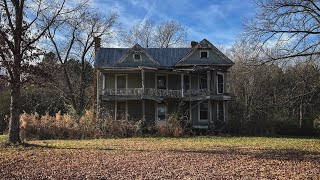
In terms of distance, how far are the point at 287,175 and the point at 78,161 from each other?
22.9ft

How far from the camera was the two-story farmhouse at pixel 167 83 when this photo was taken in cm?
3322

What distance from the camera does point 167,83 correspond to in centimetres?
3528

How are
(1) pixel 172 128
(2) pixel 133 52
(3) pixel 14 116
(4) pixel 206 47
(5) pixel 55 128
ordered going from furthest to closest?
(4) pixel 206 47
(2) pixel 133 52
(1) pixel 172 128
(5) pixel 55 128
(3) pixel 14 116

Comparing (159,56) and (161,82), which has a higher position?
(159,56)

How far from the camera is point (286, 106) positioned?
18.5 m

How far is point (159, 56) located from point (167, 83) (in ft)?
9.88

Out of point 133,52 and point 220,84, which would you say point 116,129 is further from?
point 220,84

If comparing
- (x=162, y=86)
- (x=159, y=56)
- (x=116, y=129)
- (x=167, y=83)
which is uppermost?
(x=159, y=56)

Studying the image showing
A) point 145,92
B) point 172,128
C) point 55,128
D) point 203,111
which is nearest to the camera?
point 55,128

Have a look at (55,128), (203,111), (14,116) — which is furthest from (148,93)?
(14,116)

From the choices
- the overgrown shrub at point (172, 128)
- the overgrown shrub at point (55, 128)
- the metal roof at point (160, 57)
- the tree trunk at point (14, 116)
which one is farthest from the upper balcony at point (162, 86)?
the tree trunk at point (14, 116)

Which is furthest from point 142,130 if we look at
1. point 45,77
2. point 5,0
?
point 5,0

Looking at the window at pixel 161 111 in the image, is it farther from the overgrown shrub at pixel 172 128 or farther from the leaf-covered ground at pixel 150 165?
the leaf-covered ground at pixel 150 165

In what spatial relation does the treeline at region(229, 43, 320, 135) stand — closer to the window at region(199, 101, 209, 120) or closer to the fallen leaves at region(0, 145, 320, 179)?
the window at region(199, 101, 209, 120)
